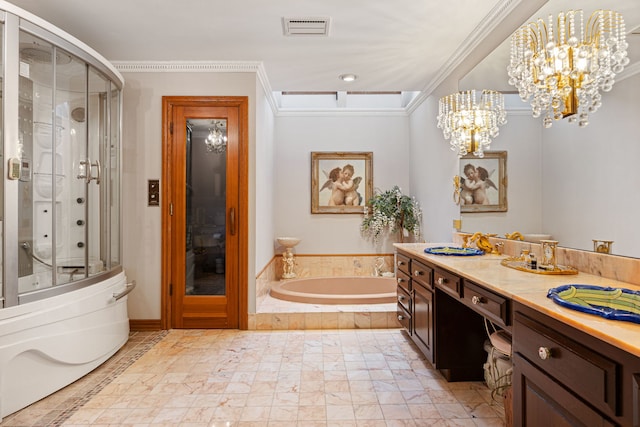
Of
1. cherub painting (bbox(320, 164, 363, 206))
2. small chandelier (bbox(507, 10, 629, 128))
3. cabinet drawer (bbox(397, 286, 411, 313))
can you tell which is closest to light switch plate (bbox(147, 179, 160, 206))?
cherub painting (bbox(320, 164, 363, 206))

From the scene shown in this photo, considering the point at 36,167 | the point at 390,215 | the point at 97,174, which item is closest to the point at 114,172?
the point at 97,174

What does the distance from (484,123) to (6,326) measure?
133 inches

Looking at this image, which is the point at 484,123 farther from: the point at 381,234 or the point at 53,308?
the point at 53,308

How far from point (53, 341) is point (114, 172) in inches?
56.8

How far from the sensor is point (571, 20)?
1900 mm

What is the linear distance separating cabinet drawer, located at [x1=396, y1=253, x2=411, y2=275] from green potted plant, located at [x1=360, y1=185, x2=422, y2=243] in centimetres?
152

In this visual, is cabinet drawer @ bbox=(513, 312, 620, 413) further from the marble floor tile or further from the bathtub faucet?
the bathtub faucet

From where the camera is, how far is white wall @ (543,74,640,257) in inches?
63.1

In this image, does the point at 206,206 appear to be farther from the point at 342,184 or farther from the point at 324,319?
the point at 342,184

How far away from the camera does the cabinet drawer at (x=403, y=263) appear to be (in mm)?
3014

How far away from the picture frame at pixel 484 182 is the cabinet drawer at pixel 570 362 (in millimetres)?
1379

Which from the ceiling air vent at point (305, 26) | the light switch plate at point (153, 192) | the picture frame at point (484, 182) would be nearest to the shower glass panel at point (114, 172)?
the light switch plate at point (153, 192)

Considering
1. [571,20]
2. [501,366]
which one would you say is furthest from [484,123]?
[501,366]

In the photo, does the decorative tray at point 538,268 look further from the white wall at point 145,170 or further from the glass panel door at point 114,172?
the glass panel door at point 114,172
